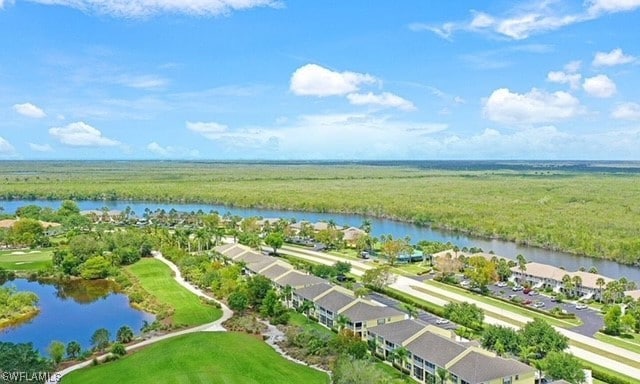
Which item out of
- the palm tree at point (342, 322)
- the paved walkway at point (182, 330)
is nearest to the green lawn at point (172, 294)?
the paved walkway at point (182, 330)

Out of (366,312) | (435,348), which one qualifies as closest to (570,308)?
(366,312)

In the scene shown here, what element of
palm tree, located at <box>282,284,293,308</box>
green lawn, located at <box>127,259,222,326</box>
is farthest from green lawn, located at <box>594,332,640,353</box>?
green lawn, located at <box>127,259,222,326</box>

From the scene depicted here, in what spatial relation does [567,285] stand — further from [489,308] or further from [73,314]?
[73,314]

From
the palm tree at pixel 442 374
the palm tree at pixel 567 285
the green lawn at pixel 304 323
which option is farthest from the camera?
the palm tree at pixel 567 285

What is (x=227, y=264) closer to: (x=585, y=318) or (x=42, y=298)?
(x=42, y=298)

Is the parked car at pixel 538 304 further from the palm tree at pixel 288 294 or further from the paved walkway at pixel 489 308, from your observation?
the palm tree at pixel 288 294
